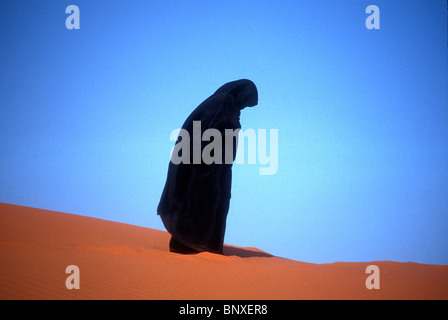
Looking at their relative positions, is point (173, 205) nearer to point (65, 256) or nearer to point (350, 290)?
point (65, 256)

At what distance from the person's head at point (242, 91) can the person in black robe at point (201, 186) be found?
315 millimetres

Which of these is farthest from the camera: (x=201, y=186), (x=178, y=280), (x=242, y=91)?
(x=242, y=91)

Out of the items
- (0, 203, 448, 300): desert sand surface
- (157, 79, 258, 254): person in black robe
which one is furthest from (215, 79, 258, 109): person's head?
(0, 203, 448, 300): desert sand surface

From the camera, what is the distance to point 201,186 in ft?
25.1

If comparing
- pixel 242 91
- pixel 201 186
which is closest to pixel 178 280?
pixel 201 186

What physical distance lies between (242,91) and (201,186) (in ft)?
9.10

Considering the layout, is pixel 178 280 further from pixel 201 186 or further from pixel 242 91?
pixel 242 91

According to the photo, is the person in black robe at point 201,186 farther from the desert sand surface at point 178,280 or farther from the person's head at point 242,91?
the desert sand surface at point 178,280

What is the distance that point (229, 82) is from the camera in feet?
28.7

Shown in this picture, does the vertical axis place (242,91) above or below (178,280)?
above

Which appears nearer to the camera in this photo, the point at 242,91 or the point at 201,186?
the point at 201,186

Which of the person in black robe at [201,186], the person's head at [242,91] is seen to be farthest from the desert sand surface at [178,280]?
the person's head at [242,91]

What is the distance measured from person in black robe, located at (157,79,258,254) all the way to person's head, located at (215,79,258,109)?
31cm

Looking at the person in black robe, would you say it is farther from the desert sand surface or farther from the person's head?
the desert sand surface
